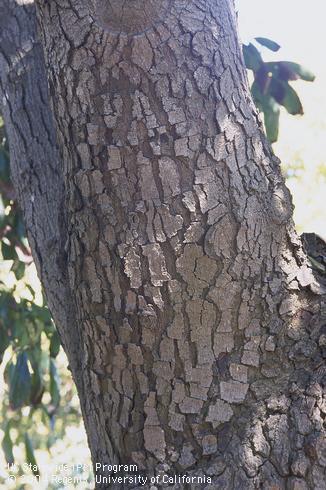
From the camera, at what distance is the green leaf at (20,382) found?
2.77 m

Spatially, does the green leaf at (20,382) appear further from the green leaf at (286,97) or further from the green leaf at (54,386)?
the green leaf at (286,97)

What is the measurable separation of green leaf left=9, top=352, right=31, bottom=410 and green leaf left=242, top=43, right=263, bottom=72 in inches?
54.7

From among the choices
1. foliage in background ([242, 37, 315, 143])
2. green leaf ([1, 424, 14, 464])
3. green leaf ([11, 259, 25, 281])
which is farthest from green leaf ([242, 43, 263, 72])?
green leaf ([1, 424, 14, 464])

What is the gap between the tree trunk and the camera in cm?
130

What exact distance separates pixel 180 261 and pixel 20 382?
165 cm

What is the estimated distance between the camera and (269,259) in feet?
4.44

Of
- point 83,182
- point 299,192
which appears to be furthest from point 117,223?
point 299,192

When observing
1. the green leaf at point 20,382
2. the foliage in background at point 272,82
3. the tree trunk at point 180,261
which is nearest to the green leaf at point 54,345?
the green leaf at point 20,382

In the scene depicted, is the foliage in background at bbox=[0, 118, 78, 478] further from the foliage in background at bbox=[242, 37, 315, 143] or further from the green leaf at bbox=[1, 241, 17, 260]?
the foliage in background at bbox=[242, 37, 315, 143]

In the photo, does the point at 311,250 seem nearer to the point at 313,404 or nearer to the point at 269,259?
the point at 269,259

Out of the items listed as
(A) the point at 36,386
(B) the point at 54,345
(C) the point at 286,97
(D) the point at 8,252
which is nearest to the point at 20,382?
(A) the point at 36,386

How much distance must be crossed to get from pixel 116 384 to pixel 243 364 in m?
0.24

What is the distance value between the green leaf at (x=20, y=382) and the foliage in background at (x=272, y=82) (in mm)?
1296

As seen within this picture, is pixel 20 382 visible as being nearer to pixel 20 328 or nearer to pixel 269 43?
pixel 20 328
